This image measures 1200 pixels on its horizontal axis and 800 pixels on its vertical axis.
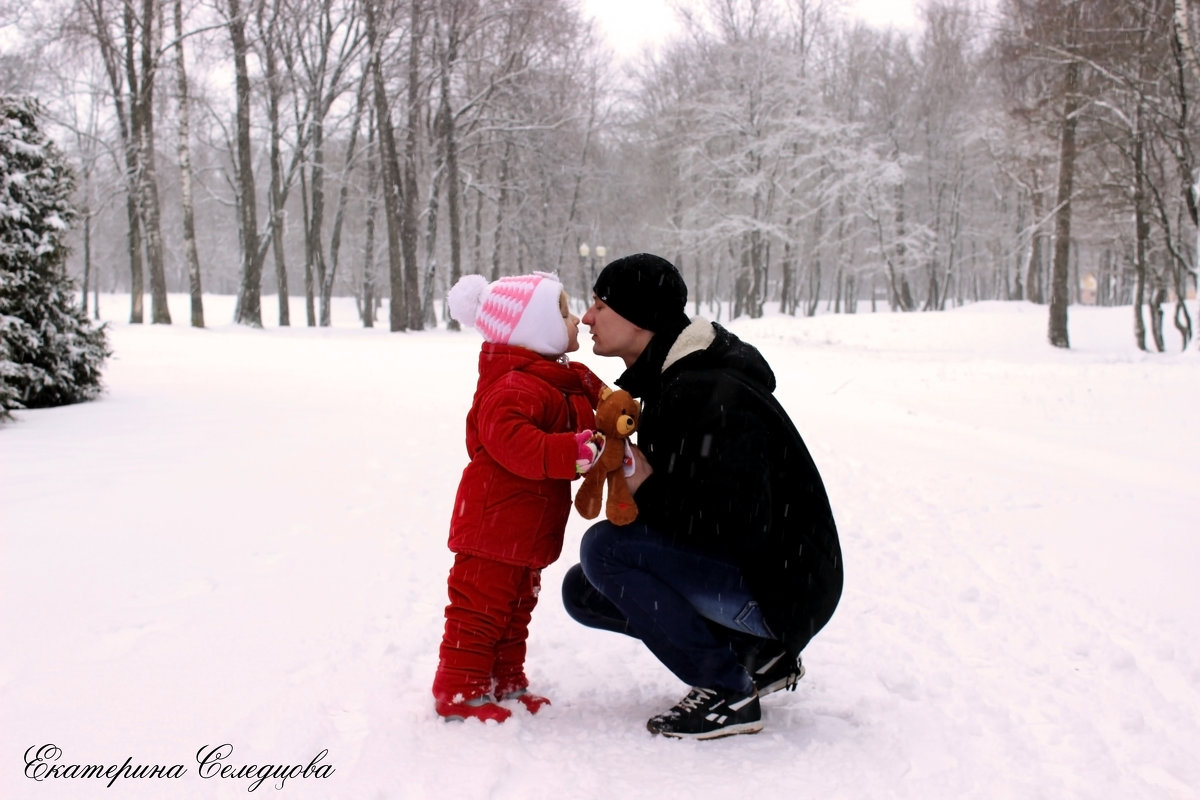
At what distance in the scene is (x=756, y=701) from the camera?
9.07ft

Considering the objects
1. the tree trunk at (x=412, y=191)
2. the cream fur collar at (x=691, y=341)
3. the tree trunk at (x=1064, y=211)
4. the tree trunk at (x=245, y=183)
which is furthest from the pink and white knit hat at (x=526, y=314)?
the tree trunk at (x=412, y=191)

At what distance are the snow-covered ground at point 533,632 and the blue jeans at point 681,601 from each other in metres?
0.24

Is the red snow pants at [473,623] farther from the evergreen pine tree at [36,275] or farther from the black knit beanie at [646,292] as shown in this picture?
the evergreen pine tree at [36,275]

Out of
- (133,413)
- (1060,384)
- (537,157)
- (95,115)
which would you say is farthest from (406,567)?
(95,115)

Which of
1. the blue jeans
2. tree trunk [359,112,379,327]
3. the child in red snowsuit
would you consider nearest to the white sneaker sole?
the blue jeans

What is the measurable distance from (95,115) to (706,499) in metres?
39.4

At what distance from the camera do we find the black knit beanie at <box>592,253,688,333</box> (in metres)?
2.81

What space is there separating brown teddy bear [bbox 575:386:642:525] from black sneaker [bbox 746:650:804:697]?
0.69m

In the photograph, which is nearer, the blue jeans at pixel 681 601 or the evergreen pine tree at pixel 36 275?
the blue jeans at pixel 681 601

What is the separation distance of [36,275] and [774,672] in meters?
8.83

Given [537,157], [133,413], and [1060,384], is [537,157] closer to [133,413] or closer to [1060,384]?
[1060,384]

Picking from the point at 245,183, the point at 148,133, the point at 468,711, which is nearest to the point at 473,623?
the point at 468,711

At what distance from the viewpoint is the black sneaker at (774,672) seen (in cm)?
282

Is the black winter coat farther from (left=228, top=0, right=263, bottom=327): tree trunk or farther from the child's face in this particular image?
(left=228, top=0, right=263, bottom=327): tree trunk
